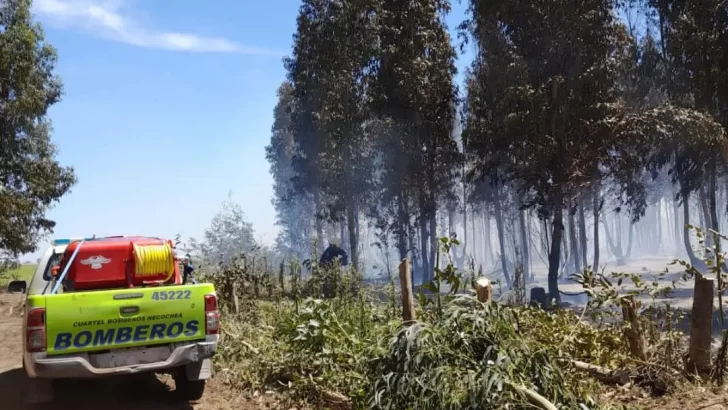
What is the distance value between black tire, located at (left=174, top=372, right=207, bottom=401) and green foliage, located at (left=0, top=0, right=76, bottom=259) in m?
15.7

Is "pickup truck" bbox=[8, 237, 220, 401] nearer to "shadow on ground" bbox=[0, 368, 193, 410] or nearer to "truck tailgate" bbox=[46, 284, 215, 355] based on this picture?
"truck tailgate" bbox=[46, 284, 215, 355]

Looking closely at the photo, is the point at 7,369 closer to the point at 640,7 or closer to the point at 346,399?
the point at 346,399

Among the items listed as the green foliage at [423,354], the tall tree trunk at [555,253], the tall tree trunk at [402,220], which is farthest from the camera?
the tall tree trunk at [402,220]

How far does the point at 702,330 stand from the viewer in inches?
207

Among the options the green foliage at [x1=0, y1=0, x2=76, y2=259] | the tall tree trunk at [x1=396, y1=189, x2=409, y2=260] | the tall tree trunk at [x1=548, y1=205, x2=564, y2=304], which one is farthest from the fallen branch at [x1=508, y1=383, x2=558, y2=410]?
the tall tree trunk at [x1=396, y1=189, x2=409, y2=260]

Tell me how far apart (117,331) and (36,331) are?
66cm

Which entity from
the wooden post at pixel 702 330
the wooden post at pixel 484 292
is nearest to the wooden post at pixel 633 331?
the wooden post at pixel 702 330

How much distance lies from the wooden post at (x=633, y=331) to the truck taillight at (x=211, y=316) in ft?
13.5

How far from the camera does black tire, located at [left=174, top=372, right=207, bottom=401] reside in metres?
6.11

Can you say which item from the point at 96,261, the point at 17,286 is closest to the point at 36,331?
the point at 17,286

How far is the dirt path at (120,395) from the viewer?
6.19 meters

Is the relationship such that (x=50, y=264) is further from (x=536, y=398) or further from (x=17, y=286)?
(x=536, y=398)

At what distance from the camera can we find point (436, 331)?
485 centimetres

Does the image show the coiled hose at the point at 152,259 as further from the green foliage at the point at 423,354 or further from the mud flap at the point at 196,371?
the green foliage at the point at 423,354
